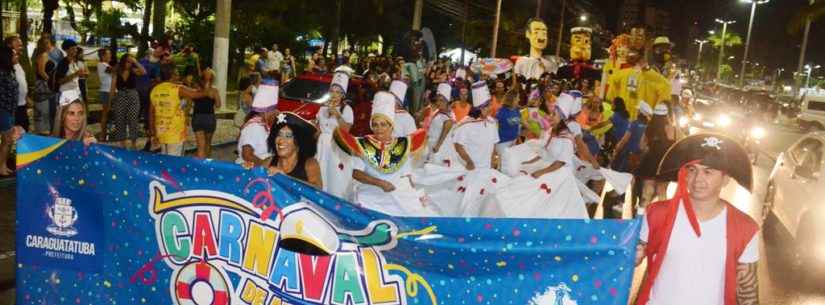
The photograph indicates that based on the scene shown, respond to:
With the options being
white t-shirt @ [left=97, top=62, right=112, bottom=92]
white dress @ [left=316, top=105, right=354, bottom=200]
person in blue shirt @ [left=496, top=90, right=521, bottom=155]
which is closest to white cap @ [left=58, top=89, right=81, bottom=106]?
white dress @ [left=316, top=105, right=354, bottom=200]

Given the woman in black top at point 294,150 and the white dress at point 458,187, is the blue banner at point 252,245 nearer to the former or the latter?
the woman in black top at point 294,150

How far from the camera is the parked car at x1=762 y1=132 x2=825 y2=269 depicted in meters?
8.66

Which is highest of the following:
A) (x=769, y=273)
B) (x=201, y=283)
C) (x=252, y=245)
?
(x=252, y=245)

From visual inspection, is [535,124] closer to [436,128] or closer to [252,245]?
[436,128]

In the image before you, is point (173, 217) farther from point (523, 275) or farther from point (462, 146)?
point (462, 146)

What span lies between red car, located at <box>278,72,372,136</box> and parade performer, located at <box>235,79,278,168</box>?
6.06 m

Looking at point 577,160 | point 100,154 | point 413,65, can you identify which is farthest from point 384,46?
point 100,154

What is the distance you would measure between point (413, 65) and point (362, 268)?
18.0m

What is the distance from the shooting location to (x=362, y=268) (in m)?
4.41

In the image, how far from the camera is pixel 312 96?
15.7m

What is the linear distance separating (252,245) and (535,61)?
20239mm

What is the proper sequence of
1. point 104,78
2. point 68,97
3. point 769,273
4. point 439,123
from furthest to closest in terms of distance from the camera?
point 104,78 < point 439,123 < point 769,273 < point 68,97

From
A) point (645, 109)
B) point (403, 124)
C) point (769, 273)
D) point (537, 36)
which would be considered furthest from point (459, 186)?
point (537, 36)

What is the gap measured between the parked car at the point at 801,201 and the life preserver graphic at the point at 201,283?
6.49m
